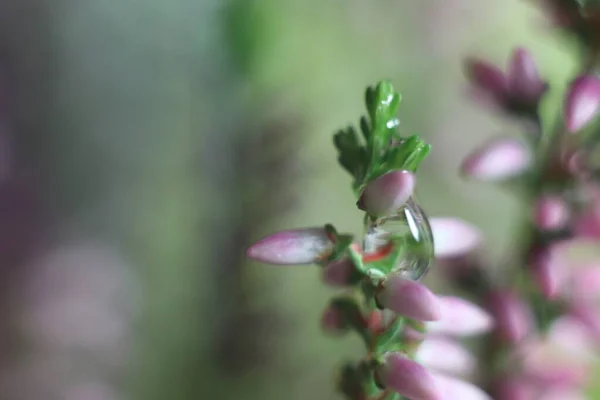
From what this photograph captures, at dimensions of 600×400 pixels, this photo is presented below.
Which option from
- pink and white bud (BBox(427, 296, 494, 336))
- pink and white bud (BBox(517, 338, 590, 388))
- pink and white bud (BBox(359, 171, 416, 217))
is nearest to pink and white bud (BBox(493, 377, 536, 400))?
pink and white bud (BBox(517, 338, 590, 388))

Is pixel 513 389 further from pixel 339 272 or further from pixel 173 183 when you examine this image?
pixel 173 183

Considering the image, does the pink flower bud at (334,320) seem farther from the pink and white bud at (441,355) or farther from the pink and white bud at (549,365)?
the pink and white bud at (549,365)

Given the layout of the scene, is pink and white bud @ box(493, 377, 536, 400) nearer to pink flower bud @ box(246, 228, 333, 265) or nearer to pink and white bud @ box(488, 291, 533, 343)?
pink and white bud @ box(488, 291, 533, 343)

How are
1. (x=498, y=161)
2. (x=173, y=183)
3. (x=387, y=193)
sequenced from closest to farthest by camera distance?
(x=387, y=193)
(x=498, y=161)
(x=173, y=183)

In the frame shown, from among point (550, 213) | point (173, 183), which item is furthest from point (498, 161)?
point (173, 183)

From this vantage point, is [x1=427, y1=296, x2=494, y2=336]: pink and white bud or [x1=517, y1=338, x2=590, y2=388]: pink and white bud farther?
[x1=517, y1=338, x2=590, y2=388]: pink and white bud

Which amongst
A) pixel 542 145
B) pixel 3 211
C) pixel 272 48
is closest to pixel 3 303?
pixel 3 211

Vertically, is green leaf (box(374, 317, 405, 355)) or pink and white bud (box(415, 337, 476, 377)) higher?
pink and white bud (box(415, 337, 476, 377))
